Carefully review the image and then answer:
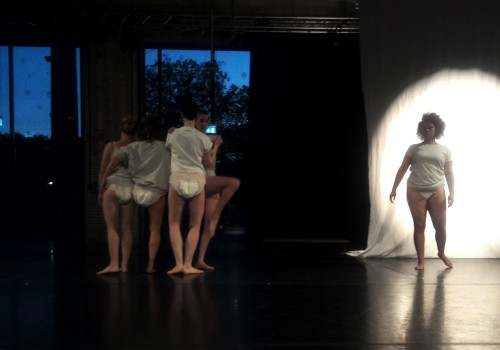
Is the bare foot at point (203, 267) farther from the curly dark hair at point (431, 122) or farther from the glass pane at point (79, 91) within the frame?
the glass pane at point (79, 91)

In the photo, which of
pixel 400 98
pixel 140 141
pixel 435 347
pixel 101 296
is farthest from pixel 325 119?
pixel 435 347

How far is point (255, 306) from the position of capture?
178 inches

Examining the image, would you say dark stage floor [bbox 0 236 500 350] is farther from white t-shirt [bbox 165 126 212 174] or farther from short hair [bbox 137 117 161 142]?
short hair [bbox 137 117 161 142]

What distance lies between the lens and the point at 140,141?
19.8 ft

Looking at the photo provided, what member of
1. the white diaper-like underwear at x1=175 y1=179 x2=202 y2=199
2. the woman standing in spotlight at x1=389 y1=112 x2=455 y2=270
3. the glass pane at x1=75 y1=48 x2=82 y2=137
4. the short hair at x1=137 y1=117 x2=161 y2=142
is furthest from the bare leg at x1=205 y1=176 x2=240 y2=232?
the glass pane at x1=75 y1=48 x2=82 y2=137

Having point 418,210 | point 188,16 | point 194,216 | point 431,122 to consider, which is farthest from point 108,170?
point 188,16

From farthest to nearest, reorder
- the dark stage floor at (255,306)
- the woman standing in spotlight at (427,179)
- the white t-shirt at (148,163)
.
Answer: the woman standing in spotlight at (427,179), the white t-shirt at (148,163), the dark stage floor at (255,306)

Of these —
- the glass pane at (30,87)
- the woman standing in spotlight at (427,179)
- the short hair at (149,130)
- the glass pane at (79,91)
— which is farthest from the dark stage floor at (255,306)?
the glass pane at (30,87)

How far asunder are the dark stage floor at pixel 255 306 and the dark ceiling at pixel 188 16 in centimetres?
374

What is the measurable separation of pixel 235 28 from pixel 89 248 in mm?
3721

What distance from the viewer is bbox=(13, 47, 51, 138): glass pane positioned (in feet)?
37.0

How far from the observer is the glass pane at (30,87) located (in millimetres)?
11289

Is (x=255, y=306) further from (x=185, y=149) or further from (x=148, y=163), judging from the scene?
(x=148, y=163)

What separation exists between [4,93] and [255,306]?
8.30 meters
